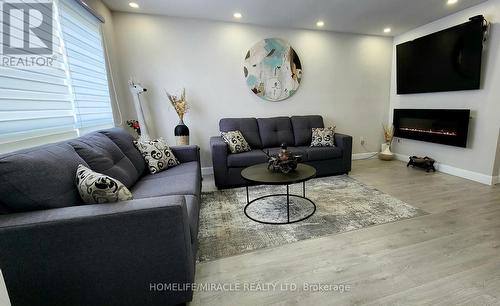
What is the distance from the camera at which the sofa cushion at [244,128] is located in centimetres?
357

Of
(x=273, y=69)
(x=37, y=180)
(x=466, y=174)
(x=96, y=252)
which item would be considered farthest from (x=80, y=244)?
(x=466, y=174)

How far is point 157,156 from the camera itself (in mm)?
2471

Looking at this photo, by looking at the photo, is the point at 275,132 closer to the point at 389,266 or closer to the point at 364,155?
the point at 364,155

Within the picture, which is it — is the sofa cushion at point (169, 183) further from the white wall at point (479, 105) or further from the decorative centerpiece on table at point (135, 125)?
the white wall at point (479, 105)

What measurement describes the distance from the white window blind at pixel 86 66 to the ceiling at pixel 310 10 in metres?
0.65

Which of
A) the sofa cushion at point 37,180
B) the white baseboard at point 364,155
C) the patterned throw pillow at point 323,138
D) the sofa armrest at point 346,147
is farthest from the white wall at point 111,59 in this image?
the white baseboard at point 364,155

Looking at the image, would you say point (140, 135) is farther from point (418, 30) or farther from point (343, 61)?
point (418, 30)

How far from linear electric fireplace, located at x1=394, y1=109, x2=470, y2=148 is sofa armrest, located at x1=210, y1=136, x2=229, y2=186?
3322mm

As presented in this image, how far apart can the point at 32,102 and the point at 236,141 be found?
216 cm

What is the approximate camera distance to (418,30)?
3.82m

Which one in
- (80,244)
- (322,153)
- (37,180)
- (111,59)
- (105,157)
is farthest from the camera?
(322,153)

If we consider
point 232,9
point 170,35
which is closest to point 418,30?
point 232,9

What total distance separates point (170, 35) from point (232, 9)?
40.3 inches

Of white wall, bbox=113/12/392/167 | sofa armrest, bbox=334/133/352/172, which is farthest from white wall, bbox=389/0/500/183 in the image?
sofa armrest, bbox=334/133/352/172
